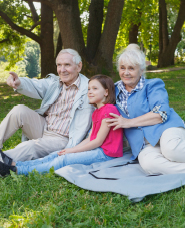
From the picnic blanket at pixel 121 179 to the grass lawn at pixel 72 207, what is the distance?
61 mm

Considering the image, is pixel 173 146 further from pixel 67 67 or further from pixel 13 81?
pixel 13 81

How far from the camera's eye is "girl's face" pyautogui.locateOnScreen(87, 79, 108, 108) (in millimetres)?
3719

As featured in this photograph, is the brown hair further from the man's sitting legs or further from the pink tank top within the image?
the man's sitting legs

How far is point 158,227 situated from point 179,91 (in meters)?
8.13

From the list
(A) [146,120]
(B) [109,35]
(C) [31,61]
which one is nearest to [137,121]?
(A) [146,120]

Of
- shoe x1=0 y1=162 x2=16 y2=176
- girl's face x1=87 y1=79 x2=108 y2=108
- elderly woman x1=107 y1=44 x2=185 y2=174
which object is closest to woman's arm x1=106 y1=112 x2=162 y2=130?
elderly woman x1=107 y1=44 x2=185 y2=174

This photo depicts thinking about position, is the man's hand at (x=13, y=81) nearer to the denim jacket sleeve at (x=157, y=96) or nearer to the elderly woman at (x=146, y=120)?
the elderly woman at (x=146, y=120)

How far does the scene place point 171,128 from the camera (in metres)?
3.34

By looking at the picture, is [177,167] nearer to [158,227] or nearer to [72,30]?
[158,227]

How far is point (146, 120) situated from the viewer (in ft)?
11.3

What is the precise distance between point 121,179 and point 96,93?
1.21 metres

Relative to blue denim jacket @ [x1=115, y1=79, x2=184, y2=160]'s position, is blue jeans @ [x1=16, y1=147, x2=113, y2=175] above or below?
below

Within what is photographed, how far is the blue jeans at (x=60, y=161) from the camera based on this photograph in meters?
3.43

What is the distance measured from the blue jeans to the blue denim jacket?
1.47ft
